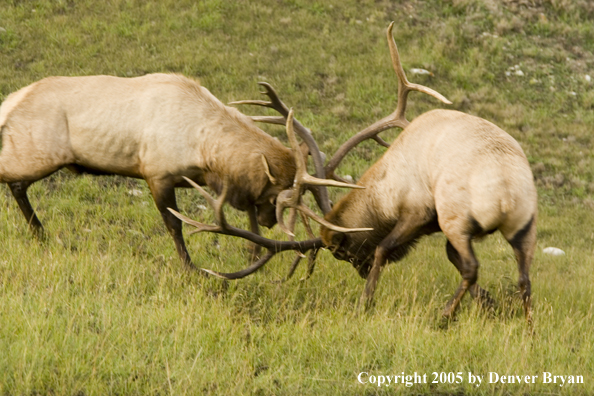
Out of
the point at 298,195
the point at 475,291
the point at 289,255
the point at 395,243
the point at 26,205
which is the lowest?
the point at 289,255

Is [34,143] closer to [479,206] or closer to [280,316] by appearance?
[280,316]

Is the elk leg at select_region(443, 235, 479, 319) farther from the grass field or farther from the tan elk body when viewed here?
the grass field

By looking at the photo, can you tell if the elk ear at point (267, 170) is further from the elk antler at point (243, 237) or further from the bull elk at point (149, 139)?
the elk antler at point (243, 237)

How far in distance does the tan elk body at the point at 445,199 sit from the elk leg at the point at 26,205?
2761 millimetres

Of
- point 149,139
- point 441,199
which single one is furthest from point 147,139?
point 441,199

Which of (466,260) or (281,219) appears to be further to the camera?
(281,219)

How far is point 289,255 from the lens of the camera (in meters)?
6.96

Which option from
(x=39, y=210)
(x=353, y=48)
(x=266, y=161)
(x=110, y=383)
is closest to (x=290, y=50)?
(x=353, y=48)

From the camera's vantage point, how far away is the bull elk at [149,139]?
239 inches

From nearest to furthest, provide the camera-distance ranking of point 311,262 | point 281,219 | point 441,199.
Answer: point 441,199 → point 281,219 → point 311,262

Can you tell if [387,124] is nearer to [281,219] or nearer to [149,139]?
[281,219]

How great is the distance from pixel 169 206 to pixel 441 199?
8.19ft

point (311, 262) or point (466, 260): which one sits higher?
point (466, 260)

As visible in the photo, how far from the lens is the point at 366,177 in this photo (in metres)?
6.13
